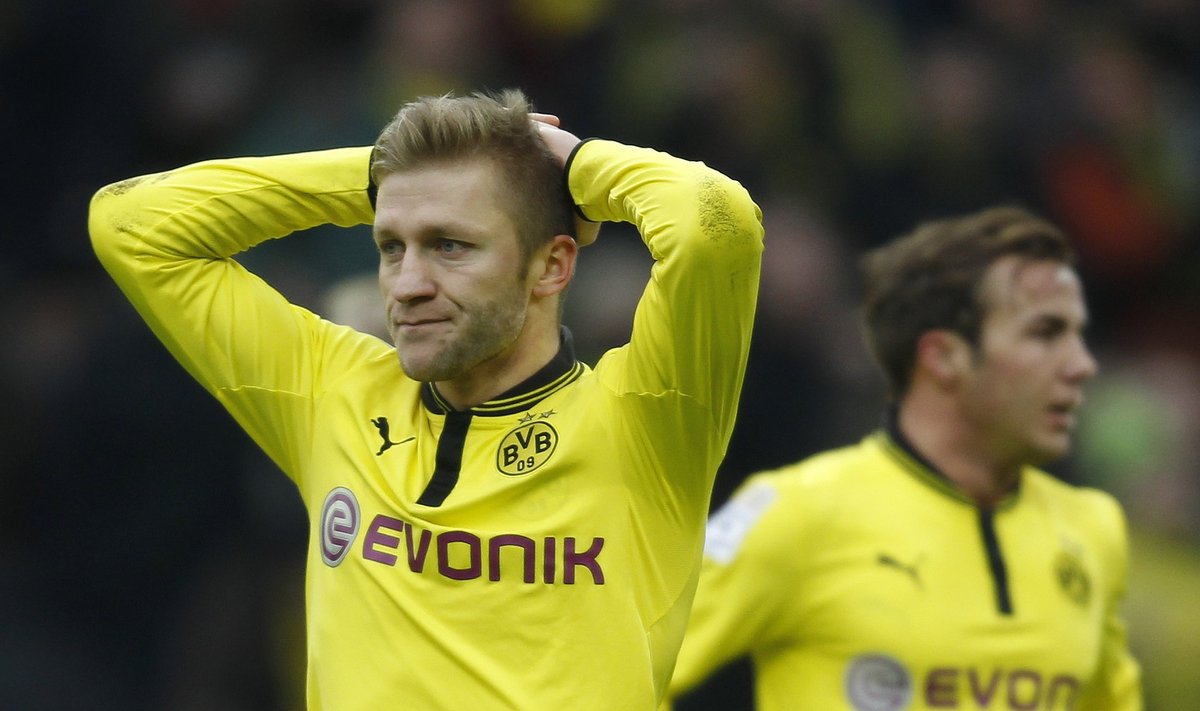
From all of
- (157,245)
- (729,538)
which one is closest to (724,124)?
(729,538)

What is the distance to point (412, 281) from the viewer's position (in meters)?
3.71

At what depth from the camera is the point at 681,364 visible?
144 inches

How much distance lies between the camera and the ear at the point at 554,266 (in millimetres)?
3875

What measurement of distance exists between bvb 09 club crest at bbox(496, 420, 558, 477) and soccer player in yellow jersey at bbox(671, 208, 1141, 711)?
1302 mm

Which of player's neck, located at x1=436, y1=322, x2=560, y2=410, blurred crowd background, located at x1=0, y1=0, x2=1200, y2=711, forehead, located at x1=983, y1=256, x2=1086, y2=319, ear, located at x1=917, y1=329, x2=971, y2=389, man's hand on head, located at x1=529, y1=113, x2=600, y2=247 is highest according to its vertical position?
man's hand on head, located at x1=529, y1=113, x2=600, y2=247

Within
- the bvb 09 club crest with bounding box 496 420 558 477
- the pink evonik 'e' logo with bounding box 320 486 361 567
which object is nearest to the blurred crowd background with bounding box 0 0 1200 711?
the pink evonik 'e' logo with bounding box 320 486 361 567

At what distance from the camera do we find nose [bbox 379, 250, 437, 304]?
3699mm

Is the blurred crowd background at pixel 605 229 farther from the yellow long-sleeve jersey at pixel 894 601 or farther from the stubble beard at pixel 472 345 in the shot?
the stubble beard at pixel 472 345

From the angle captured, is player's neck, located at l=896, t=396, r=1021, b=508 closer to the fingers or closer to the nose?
the fingers

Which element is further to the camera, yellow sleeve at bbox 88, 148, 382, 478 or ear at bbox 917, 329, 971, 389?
ear at bbox 917, 329, 971, 389

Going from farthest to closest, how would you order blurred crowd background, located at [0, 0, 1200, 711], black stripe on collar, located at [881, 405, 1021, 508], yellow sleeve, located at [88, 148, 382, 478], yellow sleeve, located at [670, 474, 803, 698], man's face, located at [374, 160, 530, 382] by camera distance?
blurred crowd background, located at [0, 0, 1200, 711] < black stripe on collar, located at [881, 405, 1021, 508] < yellow sleeve, located at [670, 474, 803, 698] < yellow sleeve, located at [88, 148, 382, 478] < man's face, located at [374, 160, 530, 382]

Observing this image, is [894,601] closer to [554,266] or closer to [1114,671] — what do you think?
[1114,671]

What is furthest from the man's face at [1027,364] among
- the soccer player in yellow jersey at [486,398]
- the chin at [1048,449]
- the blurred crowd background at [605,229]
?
the blurred crowd background at [605,229]

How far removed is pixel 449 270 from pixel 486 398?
1.02ft
